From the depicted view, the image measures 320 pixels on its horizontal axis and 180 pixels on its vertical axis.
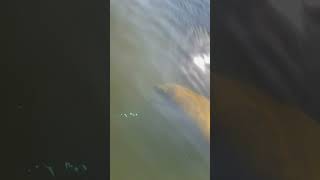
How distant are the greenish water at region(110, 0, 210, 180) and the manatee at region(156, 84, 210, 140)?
3 centimetres

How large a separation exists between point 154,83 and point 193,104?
184 millimetres

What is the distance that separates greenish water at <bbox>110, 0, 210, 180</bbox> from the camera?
155cm

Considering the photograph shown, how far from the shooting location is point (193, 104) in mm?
1638

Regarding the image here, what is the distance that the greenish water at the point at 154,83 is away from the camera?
155cm
